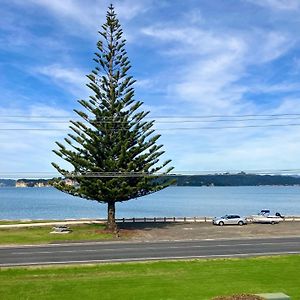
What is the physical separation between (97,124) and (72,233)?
10324 mm

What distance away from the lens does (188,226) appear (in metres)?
46.8

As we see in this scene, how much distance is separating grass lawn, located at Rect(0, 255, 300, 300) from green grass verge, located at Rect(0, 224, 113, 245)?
45.1 ft

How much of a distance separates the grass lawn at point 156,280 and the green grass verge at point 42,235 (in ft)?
A: 45.1

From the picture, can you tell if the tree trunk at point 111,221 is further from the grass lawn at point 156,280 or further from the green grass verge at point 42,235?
the grass lawn at point 156,280

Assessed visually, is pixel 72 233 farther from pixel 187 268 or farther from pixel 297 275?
pixel 297 275

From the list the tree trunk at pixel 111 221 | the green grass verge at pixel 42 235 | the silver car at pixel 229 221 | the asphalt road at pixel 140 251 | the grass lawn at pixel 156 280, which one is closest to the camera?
the grass lawn at pixel 156 280

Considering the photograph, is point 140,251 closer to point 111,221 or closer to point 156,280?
point 156,280

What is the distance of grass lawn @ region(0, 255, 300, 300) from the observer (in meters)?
17.5

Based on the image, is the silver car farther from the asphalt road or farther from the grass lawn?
the grass lawn

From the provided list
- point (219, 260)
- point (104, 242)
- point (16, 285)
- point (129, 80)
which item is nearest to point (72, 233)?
point (104, 242)

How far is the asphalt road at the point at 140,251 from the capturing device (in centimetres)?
2712

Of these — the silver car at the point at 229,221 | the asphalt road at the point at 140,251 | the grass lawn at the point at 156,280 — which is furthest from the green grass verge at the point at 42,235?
the grass lawn at the point at 156,280

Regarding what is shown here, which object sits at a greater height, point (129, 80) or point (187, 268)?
point (129, 80)

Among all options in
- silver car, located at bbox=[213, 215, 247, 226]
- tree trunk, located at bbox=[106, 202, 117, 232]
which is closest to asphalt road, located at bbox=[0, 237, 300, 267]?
tree trunk, located at bbox=[106, 202, 117, 232]
